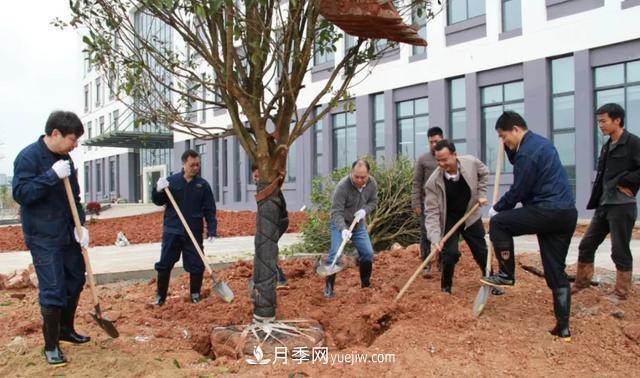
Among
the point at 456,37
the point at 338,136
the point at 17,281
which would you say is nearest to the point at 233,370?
the point at 17,281

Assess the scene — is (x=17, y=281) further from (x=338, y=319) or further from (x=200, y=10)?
(x=200, y=10)

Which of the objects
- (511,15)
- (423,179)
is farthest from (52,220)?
(511,15)

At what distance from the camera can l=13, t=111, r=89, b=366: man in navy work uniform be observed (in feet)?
13.3

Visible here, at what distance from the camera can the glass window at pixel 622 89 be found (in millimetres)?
13062

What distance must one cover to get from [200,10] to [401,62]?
1541cm

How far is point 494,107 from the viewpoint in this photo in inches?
619

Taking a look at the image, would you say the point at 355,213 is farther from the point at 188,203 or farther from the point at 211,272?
the point at 188,203

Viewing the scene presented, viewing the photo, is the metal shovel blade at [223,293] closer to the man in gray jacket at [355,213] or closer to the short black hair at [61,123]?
the man in gray jacket at [355,213]

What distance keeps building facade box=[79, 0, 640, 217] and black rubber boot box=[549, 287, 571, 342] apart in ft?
21.5

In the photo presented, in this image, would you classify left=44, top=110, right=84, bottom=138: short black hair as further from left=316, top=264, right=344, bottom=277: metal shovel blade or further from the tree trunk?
left=316, top=264, right=344, bottom=277: metal shovel blade

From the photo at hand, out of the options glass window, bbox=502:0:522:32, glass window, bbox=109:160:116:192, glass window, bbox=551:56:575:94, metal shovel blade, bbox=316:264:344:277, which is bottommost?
metal shovel blade, bbox=316:264:344:277

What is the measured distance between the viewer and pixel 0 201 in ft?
112

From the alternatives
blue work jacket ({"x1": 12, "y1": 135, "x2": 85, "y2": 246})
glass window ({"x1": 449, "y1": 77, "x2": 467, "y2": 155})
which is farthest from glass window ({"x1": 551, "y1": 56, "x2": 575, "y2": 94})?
blue work jacket ({"x1": 12, "y1": 135, "x2": 85, "y2": 246})

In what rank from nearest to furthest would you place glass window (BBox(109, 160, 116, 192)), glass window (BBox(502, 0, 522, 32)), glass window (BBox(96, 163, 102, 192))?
glass window (BBox(502, 0, 522, 32))
glass window (BBox(109, 160, 116, 192))
glass window (BBox(96, 163, 102, 192))
